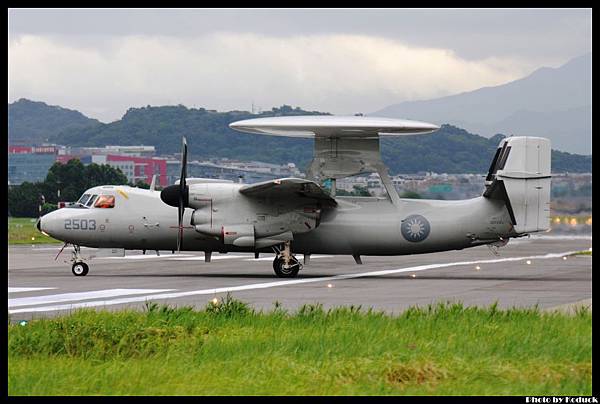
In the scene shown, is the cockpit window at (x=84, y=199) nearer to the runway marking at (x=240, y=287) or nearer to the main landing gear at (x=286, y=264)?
the main landing gear at (x=286, y=264)

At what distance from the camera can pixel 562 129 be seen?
36906mm

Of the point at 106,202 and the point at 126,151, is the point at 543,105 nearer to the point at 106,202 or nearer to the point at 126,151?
the point at 106,202

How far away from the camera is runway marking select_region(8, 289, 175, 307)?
73.5 ft

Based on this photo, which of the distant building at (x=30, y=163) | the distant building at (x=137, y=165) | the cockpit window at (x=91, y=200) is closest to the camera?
the cockpit window at (x=91, y=200)

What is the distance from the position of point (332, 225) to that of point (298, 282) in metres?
2.79

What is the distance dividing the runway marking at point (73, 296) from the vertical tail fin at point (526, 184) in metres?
10.4

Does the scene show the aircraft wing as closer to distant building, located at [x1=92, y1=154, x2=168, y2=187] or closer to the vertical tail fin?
the vertical tail fin

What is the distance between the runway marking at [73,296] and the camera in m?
22.4

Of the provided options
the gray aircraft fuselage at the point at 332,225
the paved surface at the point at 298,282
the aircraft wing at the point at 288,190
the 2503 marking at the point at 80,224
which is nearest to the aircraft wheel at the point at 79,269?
the paved surface at the point at 298,282

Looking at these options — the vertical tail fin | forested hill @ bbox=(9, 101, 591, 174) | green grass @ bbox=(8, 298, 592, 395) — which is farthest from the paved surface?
green grass @ bbox=(8, 298, 592, 395)

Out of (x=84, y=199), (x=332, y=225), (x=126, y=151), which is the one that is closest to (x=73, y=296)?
(x=84, y=199)

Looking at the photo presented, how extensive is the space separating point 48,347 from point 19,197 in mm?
71484

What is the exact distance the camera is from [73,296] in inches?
951

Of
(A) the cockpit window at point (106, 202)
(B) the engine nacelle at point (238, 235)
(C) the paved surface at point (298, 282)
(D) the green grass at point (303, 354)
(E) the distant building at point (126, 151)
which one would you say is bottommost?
(C) the paved surface at point (298, 282)
